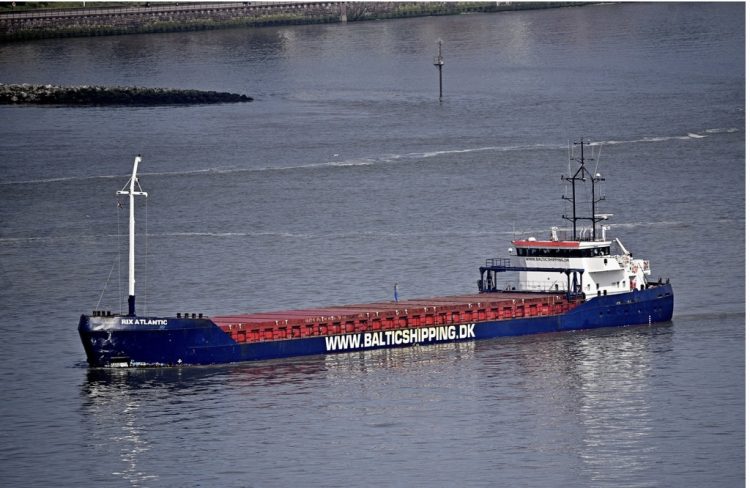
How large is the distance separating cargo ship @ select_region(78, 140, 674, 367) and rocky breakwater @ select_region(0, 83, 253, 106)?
6775 centimetres

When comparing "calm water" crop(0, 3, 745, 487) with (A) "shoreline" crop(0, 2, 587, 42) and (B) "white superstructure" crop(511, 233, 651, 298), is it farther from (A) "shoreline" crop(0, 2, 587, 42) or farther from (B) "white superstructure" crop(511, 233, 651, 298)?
(B) "white superstructure" crop(511, 233, 651, 298)

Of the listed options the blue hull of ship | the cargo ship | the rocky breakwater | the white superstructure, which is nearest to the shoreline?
the rocky breakwater

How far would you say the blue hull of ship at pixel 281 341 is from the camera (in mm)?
57781

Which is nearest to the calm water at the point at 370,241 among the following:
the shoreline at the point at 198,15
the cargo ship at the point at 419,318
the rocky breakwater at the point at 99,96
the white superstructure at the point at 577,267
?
the cargo ship at the point at 419,318

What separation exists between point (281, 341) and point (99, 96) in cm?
8163

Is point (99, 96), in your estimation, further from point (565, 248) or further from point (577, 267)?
point (577, 267)

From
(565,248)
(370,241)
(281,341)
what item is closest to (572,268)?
(565,248)

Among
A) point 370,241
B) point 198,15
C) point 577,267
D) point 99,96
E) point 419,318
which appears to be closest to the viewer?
point 419,318

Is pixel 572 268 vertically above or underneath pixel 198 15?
underneath

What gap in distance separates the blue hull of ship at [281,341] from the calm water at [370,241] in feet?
2.15

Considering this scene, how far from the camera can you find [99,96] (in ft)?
454

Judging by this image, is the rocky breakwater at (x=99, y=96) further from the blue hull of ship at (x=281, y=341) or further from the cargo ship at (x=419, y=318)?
the blue hull of ship at (x=281, y=341)

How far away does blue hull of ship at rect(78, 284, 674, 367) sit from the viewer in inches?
2275

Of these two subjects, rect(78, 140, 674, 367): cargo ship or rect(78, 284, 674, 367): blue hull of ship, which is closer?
Answer: rect(78, 284, 674, 367): blue hull of ship
